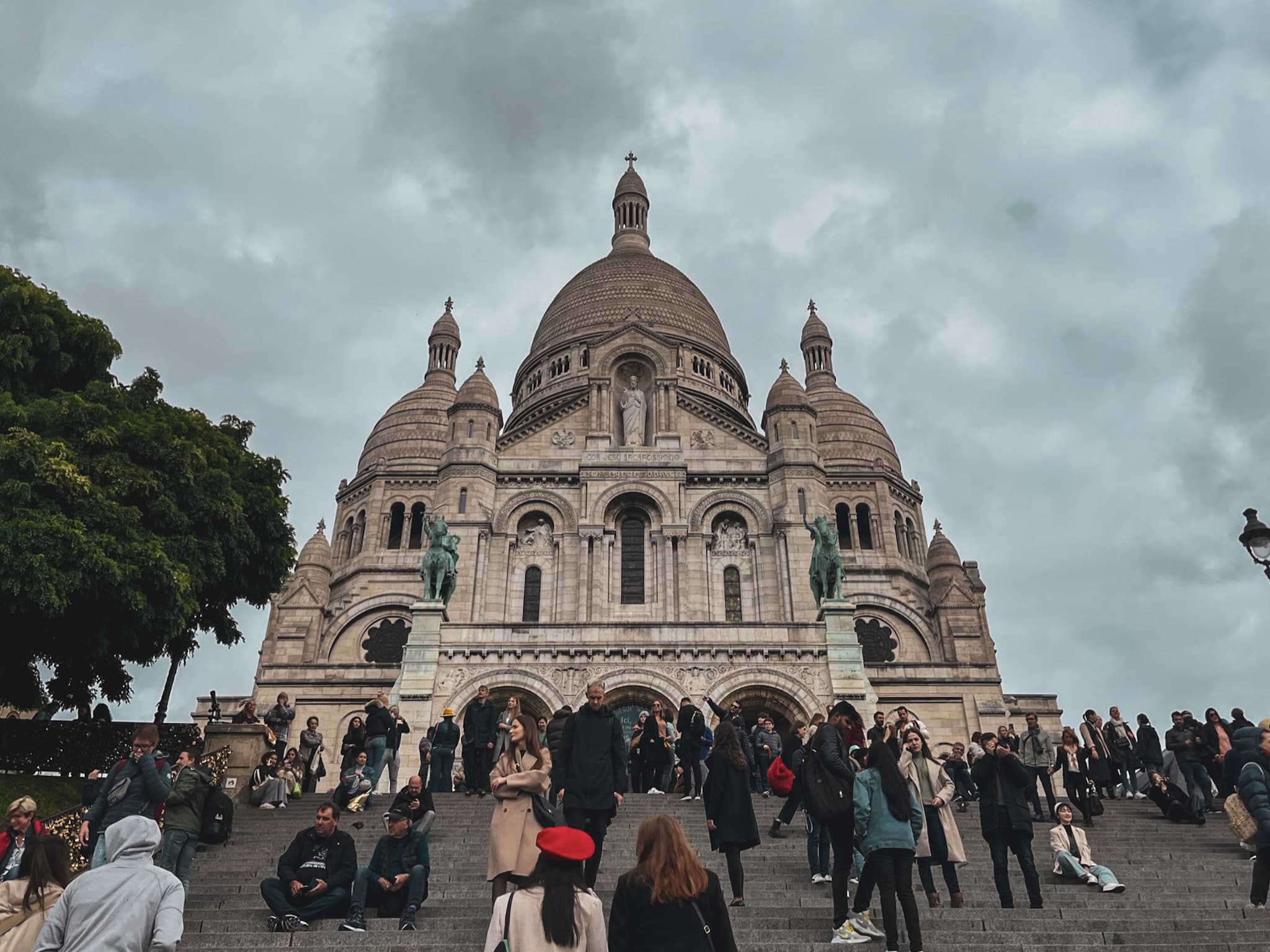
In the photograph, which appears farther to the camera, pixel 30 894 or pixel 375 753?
pixel 375 753

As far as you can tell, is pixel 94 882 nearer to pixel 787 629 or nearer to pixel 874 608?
pixel 787 629

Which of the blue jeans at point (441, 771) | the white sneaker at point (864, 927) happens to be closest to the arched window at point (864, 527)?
the blue jeans at point (441, 771)

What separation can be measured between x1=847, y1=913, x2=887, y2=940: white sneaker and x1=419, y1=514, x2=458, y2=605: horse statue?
1926 cm

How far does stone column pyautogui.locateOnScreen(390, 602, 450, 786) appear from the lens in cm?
2450

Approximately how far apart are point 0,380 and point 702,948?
20.2m

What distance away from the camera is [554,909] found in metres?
5.02

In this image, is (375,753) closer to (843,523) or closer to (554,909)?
(554,909)

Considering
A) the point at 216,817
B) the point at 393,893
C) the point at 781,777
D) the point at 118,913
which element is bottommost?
the point at 118,913

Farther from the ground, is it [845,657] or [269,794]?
[845,657]

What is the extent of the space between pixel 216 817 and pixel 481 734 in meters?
4.71

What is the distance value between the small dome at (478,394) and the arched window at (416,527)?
320 inches

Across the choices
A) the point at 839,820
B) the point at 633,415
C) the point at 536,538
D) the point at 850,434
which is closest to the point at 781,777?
the point at 839,820

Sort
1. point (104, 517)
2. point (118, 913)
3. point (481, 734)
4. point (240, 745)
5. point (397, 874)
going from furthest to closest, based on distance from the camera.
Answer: point (104, 517) < point (240, 745) < point (481, 734) < point (397, 874) < point (118, 913)

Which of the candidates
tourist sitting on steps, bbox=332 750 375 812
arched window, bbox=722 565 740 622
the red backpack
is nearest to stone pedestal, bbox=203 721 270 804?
tourist sitting on steps, bbox=332 750 375 812
